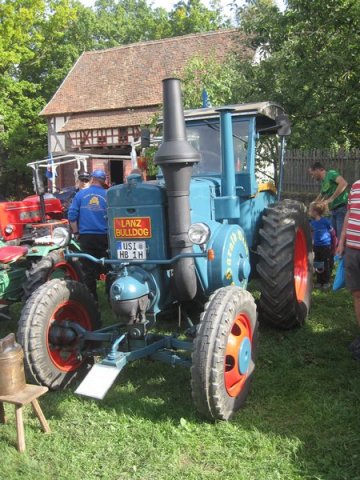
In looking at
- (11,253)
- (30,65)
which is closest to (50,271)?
(11,253)

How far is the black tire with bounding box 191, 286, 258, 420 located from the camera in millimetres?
3164

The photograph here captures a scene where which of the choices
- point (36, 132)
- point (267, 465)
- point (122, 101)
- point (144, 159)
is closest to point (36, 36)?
point (36, 132)

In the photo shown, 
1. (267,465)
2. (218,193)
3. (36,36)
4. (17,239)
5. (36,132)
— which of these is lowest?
(267,465)

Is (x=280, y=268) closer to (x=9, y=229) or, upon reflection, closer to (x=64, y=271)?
(x=64, y=271)

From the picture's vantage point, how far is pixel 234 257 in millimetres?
4145

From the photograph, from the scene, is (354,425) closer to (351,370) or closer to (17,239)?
(351,370)

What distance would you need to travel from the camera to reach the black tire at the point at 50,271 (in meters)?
5.14

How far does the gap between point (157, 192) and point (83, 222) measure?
215 cm

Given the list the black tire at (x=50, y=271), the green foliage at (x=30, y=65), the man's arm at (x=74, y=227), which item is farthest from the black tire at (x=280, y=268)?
the green foliage at (x=30, y=65)

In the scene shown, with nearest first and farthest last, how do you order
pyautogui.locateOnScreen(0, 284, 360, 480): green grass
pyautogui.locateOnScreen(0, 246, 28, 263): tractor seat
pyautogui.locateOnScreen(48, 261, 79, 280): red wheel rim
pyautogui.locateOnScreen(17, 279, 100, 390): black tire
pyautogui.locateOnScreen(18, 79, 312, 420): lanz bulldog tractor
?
pyautogui.locateOnScreen(0, 284, 360, 480): green grass → pyautogui.locateOnScreen(18, 79, 312, 420): lanz bulldog tractor → pyautogui.locateOnScreen(17, 279, 100, 390): black tire → pyautogui.locateOnScreen(0, 246, 28, 263): tractor seat → pyautogui.locateOnScreen(48, 261, 79, 280): red wheel rim

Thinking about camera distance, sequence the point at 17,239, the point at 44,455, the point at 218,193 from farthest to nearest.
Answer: the point at 17,239
the point at 218,193
the point at 44,455

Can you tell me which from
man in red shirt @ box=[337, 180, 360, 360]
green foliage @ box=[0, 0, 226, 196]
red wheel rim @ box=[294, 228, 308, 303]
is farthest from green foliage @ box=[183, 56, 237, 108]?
green foliage @ box=[0, 0, 226, 196]

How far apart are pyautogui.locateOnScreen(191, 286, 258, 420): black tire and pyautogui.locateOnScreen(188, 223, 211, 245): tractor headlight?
1.28ft

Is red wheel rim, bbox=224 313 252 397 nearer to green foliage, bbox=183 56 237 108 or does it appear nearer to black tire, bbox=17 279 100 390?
black tire, bbox=17 279 100 390
